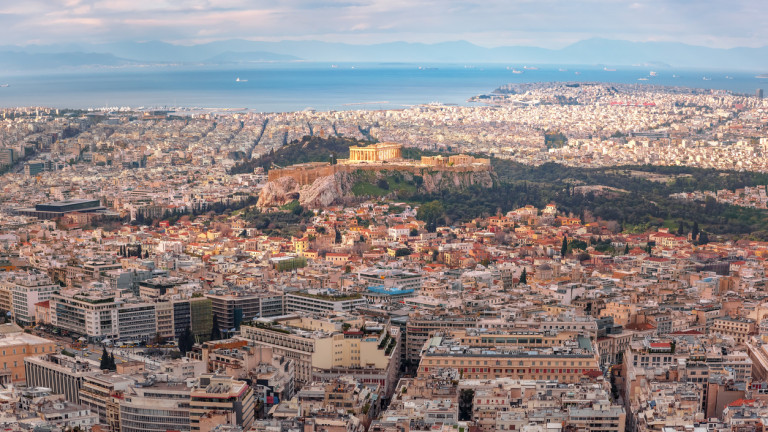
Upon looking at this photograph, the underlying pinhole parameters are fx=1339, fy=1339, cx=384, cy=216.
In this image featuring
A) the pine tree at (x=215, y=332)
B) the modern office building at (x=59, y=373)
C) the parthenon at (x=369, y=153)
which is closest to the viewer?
the modern office building at (x=59, y=373)

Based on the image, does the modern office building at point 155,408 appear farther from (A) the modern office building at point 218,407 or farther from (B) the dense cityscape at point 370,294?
(A) the modern office building at point 218,407

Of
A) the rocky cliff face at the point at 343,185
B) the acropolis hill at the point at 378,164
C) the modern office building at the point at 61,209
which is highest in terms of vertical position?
the acropolis hill at the point at 378,164

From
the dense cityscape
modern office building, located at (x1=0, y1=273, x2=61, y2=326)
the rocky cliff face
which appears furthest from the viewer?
the rocky cliff face

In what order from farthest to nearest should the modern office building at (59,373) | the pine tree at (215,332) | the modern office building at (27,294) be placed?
the modern office building at (27,294)
the pine tree at (215,332)
the modern office building at (59,373)

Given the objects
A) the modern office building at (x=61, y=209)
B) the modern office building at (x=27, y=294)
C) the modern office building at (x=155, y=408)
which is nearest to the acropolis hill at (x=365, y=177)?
the modern office building at (x=61, y=209)

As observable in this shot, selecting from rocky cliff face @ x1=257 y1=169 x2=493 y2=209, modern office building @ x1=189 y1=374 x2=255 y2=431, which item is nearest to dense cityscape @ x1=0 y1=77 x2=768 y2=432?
modern office building @ x1=189 y1=374 x2=255 y2=431

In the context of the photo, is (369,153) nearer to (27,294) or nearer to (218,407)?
(27,294)

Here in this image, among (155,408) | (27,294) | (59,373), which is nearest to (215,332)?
(59,373)

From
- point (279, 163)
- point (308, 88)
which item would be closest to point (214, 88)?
point (308, 88)

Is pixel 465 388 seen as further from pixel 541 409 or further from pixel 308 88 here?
pixel 308 88

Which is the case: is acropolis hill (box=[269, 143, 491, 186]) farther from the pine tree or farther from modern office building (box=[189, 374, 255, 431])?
modern office building (box=[189, 374, 255, 431])
